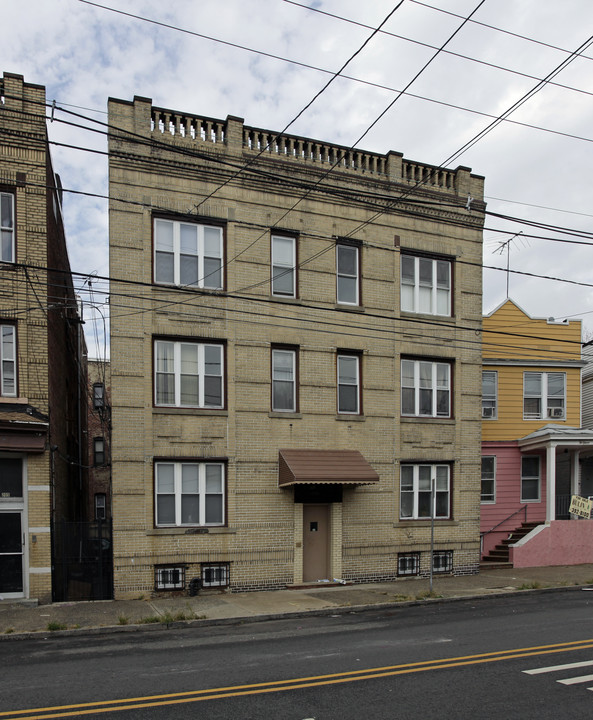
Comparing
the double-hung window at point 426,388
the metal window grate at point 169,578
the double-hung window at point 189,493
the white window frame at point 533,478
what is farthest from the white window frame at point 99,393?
the white window frame at point 533,478

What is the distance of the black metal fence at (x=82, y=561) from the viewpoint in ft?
49.5

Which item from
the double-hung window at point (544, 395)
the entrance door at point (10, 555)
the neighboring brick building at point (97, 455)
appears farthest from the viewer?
the neighboring brick building at point (97, 455)

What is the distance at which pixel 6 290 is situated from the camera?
1461 centimetres

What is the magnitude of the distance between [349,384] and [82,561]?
26.7 feet

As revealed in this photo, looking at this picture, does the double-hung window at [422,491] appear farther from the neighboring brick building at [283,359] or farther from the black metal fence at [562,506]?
the black metal fence at [562,506]

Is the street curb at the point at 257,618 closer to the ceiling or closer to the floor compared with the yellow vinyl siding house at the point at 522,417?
closer to the floor

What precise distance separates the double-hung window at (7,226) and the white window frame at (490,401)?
51.2 feet

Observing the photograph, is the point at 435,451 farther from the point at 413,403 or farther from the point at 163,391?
the point at 163,391

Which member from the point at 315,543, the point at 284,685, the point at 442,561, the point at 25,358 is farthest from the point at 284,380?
the point at 284,685

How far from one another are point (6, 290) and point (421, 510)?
12392mm

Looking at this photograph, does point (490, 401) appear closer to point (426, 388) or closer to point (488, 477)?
point (488, 477)

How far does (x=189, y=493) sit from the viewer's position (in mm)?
16203

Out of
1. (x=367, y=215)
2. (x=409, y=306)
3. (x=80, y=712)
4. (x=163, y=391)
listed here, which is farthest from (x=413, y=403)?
(x=80, y=712)

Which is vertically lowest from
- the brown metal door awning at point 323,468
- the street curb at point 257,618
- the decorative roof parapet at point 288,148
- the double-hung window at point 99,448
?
the street curb at point 257,618
